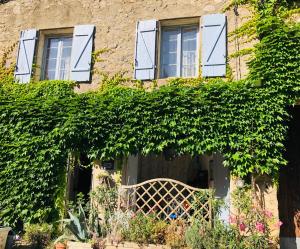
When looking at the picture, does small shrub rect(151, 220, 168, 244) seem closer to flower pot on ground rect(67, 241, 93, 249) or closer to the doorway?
flower pot on ground rect(67, 241, 93, 249)

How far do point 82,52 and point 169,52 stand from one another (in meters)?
2.16

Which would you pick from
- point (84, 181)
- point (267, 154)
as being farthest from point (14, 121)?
point (267, 154)

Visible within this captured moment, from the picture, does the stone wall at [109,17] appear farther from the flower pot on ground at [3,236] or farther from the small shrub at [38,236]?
the flower pot on ground at [3,236]

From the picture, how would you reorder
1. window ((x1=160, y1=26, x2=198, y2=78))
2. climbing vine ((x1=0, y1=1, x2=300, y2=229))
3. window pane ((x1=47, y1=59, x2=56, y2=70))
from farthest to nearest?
window pane ((x1=47, y1=59, x2=56, y2=70)) → window ((x1=160, y1=26, x2=198, y2=78)) → climbing vine ((x1=0, y1=1, x2=300, y2=229))

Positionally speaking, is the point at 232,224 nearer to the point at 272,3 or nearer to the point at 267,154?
the point at 267,154

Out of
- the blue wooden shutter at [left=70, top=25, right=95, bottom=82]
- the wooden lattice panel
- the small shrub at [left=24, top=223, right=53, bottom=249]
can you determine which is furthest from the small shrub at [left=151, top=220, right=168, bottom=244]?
the blue wooden shutter at [left=70, top=25, right=95, bottom=82]

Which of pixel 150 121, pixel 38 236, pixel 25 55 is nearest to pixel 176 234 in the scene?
pixel 150 121

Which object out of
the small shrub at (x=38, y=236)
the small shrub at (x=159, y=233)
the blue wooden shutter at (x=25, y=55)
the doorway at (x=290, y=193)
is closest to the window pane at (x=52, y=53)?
the blue wooden shutter at (x=25, y=55)

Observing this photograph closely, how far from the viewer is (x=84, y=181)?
9.86 meters

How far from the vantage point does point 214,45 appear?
8.55 m

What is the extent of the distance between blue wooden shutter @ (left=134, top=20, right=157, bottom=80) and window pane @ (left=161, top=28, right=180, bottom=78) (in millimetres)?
347

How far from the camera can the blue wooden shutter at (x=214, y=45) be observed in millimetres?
8391

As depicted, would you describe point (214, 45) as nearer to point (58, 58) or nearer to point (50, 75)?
point (58, 58)

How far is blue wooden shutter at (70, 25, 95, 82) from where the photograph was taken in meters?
9.16
